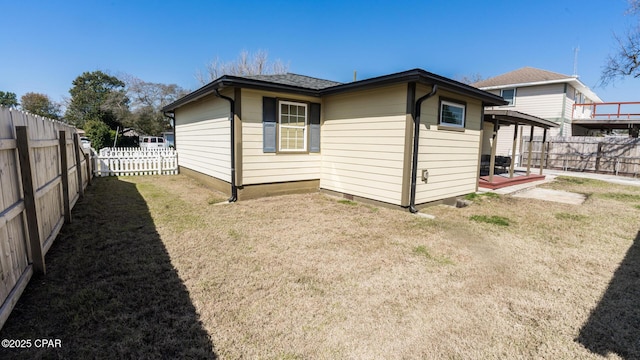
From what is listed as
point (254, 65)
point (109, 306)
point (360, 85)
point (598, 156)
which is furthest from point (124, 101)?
point (598, 156)

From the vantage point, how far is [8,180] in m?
2.53

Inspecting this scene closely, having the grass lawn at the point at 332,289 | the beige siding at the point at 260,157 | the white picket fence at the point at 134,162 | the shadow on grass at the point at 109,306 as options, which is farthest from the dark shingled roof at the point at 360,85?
the white picket fence at the point at 134,162

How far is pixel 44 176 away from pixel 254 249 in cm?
282

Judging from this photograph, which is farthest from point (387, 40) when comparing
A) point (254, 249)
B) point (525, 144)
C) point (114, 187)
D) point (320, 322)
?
point (320, 322)

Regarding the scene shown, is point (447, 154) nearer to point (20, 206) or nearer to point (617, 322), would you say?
point (617, 322)

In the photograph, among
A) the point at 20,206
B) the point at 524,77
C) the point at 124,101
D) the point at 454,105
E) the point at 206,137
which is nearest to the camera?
the point at 20,206

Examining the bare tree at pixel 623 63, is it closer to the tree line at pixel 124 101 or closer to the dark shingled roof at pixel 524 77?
the dark shingled roof at pixel 524 77

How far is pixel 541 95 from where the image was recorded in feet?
58.8

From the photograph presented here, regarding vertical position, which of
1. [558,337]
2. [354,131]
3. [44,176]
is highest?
[354,131]

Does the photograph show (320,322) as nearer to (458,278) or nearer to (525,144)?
(458,278)

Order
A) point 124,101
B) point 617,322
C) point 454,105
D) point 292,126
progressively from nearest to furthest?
point 617,322, point 454,105, point 292,126, point 124,101

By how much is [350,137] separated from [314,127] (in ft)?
3.81

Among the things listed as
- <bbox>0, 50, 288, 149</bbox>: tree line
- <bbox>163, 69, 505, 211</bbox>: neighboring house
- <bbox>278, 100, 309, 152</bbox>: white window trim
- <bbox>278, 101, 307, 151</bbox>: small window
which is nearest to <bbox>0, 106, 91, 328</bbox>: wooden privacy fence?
<bbox>163, 69, 505, 211</bbox>: neighboring house

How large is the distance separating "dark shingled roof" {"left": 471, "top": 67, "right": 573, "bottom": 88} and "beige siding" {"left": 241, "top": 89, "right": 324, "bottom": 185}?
16.9m
